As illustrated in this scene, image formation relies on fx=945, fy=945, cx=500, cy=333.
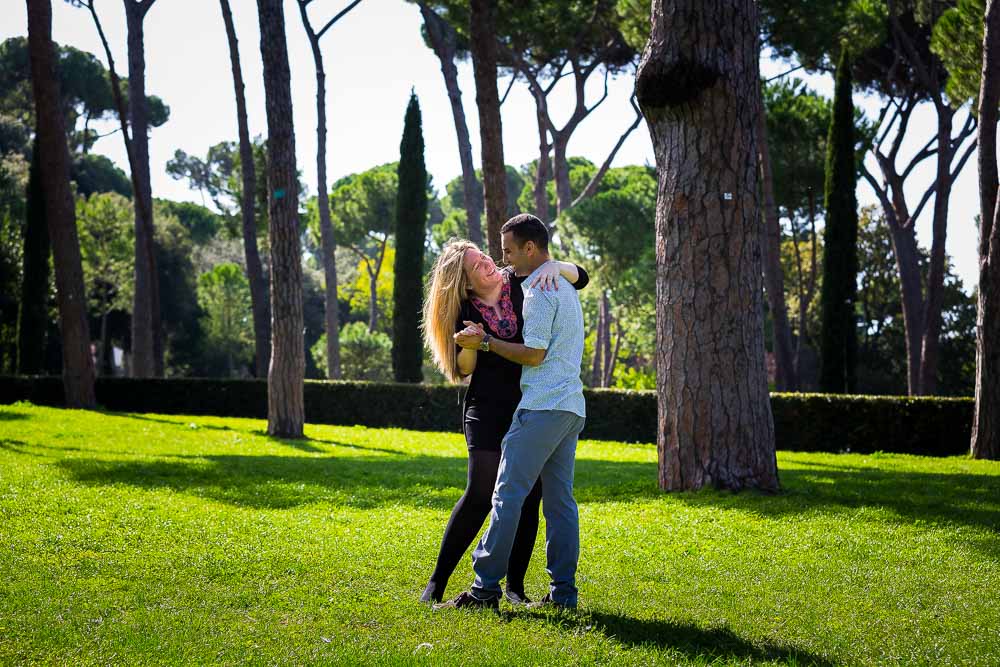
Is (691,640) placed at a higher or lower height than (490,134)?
lower

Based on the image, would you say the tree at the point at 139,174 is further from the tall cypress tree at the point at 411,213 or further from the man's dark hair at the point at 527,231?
the man's dark hair at the point at 527,231

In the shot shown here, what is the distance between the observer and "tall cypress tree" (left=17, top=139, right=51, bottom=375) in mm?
25250

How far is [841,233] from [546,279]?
19831 millimetres

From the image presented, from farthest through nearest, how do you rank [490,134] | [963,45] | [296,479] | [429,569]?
[963,45] → [490,134] → [296,479] → [429,569]

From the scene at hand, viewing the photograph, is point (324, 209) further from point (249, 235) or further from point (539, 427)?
point (539, 427)

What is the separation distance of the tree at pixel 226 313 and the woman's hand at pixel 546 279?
38752mm

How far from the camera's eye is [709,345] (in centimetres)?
804

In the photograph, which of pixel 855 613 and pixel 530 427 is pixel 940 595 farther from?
pixel 530 427

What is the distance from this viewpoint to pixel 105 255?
117ft

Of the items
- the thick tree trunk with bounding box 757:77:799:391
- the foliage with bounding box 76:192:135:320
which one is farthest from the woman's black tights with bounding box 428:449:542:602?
the foliage with bounding box 76:192:135:320

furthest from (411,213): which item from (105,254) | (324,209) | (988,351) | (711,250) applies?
(711,250)

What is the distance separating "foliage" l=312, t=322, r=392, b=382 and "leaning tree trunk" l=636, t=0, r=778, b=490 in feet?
82.7

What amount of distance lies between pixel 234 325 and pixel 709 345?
121 ft

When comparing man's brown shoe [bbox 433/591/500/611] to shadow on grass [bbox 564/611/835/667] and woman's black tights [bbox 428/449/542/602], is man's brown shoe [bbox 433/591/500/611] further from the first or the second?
shadow on grass [bbox 564/611/835/667]
